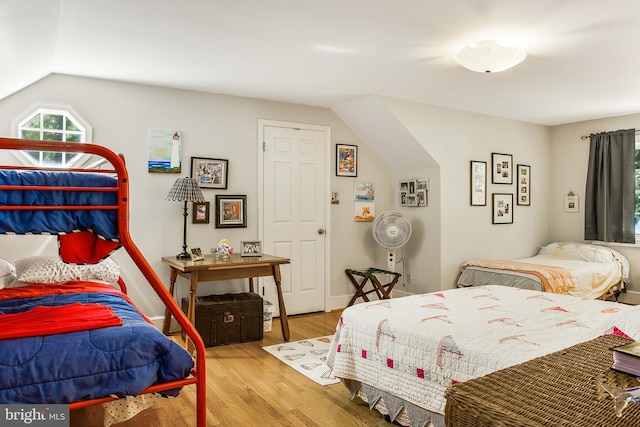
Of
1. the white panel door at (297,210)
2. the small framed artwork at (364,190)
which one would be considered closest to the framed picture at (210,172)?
the white panel door at (297,210)

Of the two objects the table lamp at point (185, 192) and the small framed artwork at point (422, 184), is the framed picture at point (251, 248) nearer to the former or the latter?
the table lamp at point (185, 192)

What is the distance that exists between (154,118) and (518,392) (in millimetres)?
3909

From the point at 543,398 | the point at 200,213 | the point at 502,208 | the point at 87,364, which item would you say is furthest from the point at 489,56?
the point at 502,208

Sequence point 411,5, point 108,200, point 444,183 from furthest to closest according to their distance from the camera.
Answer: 1. point 444,183
2. point 411,5
3. point 108,200

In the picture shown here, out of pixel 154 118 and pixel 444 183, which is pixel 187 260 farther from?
pixel 444 183

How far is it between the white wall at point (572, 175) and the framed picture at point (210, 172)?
4751mm

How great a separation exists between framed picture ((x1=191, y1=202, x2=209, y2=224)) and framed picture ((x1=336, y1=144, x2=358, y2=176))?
1.63m

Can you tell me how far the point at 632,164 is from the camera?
18.2 ft

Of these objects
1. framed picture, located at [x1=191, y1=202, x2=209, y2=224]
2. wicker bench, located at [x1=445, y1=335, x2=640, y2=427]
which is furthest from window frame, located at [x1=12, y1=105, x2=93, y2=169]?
wicker bench, located at [x1=445, y1=335, x2=640, y2=427]

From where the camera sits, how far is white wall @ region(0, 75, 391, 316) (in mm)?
3840

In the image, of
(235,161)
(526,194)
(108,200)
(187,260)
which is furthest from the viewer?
(526,194)

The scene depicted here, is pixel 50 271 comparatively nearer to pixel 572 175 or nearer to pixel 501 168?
pixel 501 168

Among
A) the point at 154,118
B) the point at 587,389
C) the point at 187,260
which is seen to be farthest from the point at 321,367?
the point at 154,118

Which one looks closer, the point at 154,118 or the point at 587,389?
the point at 587,389
